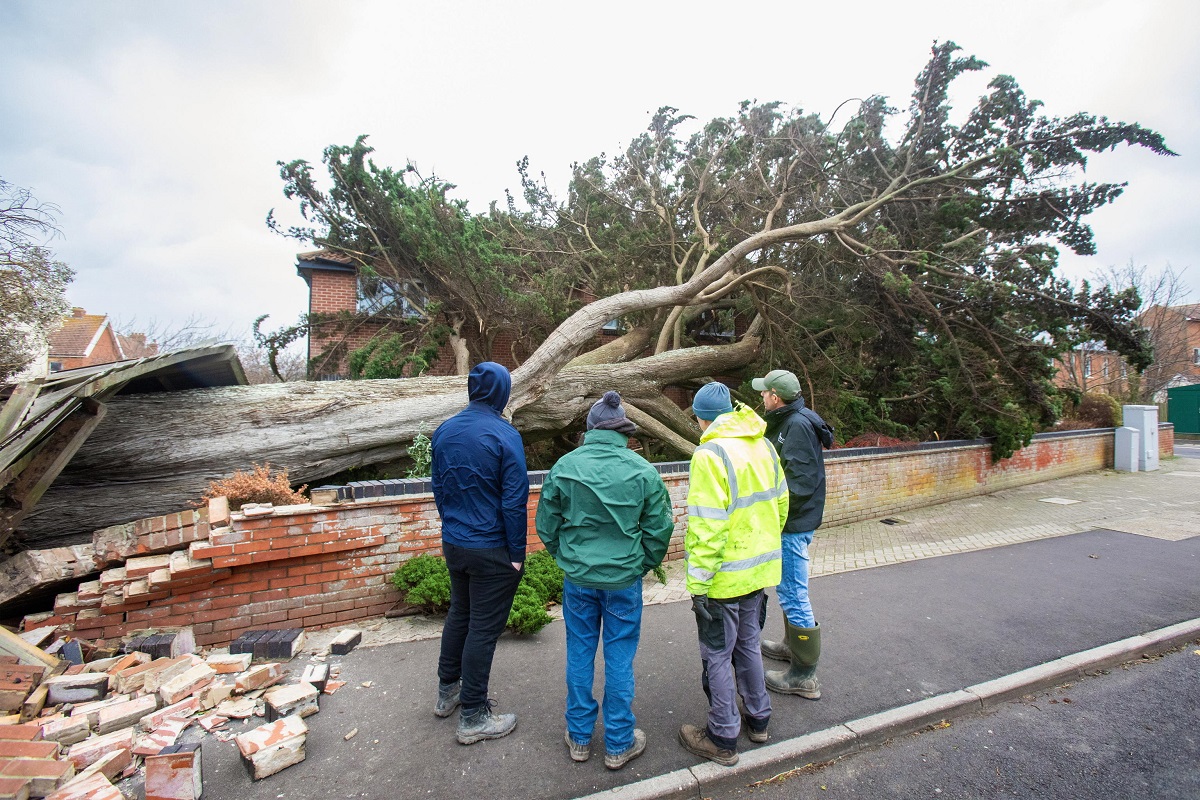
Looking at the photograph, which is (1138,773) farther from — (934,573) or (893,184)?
(893,184)

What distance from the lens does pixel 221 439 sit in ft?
18.8

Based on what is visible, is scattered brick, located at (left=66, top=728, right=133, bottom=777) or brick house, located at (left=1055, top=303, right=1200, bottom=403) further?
brick house, located at (left=1055, top=303, right=1200, bottom=403)

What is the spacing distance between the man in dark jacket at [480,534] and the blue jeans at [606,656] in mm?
431

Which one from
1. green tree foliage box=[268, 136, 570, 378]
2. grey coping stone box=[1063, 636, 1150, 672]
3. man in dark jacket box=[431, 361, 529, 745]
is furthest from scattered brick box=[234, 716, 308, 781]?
green tree foliage box=[268, 136, 570, 378]

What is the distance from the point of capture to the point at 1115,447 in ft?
50.3

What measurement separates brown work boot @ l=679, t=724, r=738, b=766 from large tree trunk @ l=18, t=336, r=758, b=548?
466cm

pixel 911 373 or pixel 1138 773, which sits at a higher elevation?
pixel 911 373

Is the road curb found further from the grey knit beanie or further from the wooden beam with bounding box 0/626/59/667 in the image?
the wooden beam with bounding box 0/626/59/667

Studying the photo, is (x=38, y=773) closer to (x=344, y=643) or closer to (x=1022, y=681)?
(x=344, y=643)

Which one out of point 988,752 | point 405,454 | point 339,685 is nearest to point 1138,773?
point 988,752

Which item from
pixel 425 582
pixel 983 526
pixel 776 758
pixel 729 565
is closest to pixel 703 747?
pixel 776 758

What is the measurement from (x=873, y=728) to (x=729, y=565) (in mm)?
1282

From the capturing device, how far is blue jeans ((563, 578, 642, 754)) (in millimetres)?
2740

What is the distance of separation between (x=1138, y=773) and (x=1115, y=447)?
1697cm
